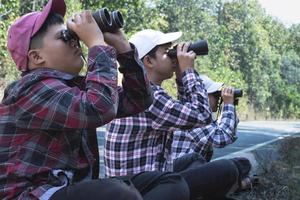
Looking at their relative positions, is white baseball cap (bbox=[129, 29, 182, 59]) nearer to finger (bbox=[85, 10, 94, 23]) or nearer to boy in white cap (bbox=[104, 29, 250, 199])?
boy in white cap (bbox=[104, 29, 250, 199])

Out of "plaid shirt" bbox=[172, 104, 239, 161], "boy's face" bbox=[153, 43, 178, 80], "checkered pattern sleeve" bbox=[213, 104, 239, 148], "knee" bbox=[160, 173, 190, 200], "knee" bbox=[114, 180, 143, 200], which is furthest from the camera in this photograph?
"checkered pattern sleeve" bbox=[213, 104, 239, 148]

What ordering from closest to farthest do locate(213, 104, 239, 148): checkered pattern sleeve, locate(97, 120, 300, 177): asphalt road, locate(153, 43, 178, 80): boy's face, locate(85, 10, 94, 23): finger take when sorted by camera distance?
locate(85, 10, 94, 23): finger, locate(153, 43, 178, 80): boy's face, locate(213, 104, 239, 148): checkered pattern sleeve, locate(97, 120, 300, 177): asphalt road

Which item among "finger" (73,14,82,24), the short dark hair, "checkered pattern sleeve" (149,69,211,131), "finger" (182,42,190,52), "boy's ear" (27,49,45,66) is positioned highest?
"finger" (182,42,190,52)

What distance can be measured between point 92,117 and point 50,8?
494mm

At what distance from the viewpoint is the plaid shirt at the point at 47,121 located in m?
1.88

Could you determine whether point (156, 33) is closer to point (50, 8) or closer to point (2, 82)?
point (50, 8)

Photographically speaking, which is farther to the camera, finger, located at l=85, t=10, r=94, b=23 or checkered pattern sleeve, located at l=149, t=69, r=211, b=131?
checkered pattern sleeve, located at l=149, t=69, r=211, b=131

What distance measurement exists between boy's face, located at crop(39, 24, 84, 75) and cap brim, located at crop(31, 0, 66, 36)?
4cm

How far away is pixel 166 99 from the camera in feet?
9.64

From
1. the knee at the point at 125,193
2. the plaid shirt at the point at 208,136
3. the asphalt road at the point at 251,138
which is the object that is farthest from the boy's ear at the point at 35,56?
the asphalt road at the point at 251,138

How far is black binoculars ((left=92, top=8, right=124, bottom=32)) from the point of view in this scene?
6.87 ft

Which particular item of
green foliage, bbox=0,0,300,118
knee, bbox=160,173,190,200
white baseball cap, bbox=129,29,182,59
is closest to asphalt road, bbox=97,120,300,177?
white baseball cap, bbox=129,29,182,59

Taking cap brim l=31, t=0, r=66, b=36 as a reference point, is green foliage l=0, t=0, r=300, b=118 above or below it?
above

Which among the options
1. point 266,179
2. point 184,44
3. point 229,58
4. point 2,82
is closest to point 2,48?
point 2,82
